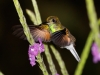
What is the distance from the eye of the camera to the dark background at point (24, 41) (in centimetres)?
184

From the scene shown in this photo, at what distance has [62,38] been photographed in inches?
29.7

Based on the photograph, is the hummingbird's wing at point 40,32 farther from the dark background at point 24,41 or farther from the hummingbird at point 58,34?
the dark background at point 24,41

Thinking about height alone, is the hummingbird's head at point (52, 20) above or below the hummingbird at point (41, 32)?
above

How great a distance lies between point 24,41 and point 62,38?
1.19m

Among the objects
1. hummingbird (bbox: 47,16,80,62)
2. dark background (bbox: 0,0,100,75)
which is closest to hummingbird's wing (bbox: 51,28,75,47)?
hummingbird (bbox: 47,16,80,62)

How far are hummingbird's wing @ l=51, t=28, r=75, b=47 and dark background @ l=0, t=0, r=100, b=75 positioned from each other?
984 mm

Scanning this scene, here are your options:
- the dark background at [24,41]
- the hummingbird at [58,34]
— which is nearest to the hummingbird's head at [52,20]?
the hummingbird at [58,34]

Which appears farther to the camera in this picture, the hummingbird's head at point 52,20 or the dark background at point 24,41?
the dark background at point 24,41

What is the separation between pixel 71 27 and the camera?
2.02 meters

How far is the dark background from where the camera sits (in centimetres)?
184

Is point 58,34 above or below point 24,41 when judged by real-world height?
above

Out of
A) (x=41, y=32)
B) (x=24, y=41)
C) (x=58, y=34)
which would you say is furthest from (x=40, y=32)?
(x=24, y=41)

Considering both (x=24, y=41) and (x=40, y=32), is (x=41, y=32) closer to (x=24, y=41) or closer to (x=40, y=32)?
(x=40, y=32)

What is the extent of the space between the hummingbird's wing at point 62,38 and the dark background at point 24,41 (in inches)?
38.8
